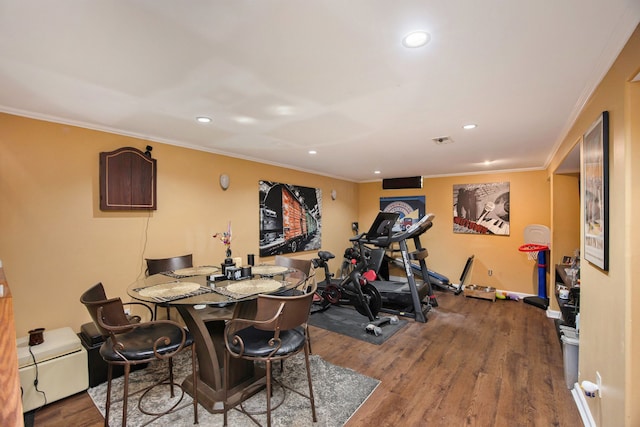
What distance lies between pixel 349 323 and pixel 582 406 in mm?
2311

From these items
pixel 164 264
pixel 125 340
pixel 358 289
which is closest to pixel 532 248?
pixel 358 289

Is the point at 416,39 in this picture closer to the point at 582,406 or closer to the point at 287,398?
the point at 287,398

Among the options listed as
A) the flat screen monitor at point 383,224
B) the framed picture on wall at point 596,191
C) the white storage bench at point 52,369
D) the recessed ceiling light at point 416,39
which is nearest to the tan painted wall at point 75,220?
the white storage bench at point 52,369

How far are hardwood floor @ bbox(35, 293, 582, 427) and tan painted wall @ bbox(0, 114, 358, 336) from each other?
98 cm

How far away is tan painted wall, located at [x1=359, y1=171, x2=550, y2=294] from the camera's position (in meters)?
5.04

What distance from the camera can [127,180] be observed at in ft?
10.1

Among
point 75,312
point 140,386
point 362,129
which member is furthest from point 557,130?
point 75,312

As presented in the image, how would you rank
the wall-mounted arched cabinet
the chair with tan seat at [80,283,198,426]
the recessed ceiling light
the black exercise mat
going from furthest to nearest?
the black exercise mat → the wall-mounted arched cabinet → the chair with tan seat at [80,283,198,426] → the recessed ceiling light

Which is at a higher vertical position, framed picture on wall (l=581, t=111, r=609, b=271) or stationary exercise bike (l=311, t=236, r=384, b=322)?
framed picture on wall (l=581, t=111, r=609, b=271)

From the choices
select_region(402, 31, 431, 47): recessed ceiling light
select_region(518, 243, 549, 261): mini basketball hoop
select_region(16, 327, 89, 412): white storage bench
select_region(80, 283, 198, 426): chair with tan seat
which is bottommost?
select_region(16, 327, 89, 412): white storage bench

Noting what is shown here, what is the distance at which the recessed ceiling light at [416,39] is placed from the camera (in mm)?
1424

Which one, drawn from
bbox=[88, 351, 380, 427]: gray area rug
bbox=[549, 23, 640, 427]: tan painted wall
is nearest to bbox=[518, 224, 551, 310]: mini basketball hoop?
bbox=[549, 23, 640, 427]: tan painted wall

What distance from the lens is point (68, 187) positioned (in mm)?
2744

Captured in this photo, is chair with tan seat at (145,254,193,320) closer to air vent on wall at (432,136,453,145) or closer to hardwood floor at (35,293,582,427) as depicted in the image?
hardwood floor at (35,293,582,427)
